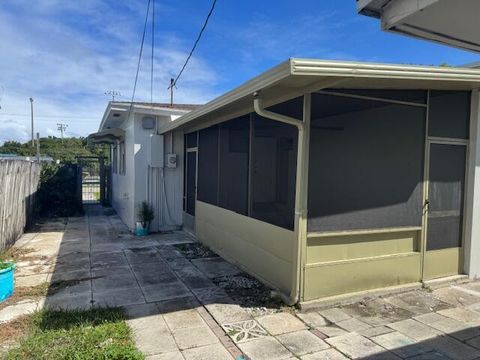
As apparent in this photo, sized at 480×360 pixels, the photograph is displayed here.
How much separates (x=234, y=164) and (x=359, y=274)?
2536 millimetres

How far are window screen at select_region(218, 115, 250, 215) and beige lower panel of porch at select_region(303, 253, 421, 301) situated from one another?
5.37 feet

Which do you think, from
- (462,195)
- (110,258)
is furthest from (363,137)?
(110,258)

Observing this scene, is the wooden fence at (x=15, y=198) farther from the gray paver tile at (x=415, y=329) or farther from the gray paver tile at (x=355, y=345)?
the gray paver tile at (x=415, y=329)

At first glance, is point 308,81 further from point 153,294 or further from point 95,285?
point 95,285

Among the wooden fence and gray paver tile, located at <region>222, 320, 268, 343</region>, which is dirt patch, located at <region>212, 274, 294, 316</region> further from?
the wooden fence

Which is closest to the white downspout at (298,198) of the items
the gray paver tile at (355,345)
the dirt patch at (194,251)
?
the gray paver tile at (355,345)

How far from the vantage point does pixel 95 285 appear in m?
4.57

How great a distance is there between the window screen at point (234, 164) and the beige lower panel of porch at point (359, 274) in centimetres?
164

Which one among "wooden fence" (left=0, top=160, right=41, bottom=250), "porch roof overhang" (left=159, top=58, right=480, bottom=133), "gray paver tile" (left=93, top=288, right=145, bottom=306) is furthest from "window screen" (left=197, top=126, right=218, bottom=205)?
"wooden fence" (left=0, top=160, right=41, bottom=250)

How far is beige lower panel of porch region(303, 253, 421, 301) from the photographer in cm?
391

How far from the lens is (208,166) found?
6.85 meters

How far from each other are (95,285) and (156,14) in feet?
16.6

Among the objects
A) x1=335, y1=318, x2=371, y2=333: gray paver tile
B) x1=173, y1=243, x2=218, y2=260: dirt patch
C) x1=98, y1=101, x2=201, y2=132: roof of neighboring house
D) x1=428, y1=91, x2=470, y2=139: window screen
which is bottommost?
x1=173, y1=243, x2=218, y2=260: dirt patch

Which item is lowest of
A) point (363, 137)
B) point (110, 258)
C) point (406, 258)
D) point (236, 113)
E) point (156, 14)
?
point (110, 258)
